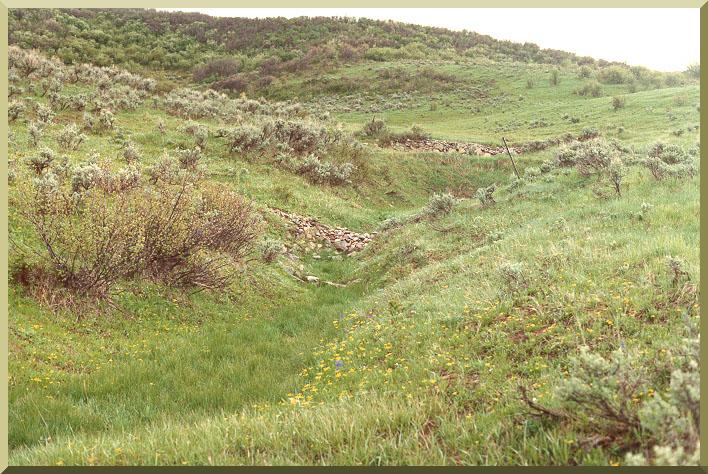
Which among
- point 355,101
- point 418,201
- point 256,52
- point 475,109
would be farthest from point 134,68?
point 418,201

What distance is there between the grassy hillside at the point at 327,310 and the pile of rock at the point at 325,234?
0.57 m

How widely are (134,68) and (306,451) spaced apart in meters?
63.5

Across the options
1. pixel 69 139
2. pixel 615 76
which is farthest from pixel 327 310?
pixel 615 76

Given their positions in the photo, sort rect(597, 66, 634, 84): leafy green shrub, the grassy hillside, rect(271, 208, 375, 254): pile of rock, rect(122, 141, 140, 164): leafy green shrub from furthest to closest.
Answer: rect(597, 66, 634, 84): leafy green shrub → rect(122, 141, 140, 164): leafy green shrub → rect(271, 208, 375, 254): pile of rock → the grassy hillside

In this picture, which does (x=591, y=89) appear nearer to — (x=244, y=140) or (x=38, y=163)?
(x=244, y=140)

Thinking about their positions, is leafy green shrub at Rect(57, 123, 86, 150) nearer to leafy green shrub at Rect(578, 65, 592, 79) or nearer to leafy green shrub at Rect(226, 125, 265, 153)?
leafy green shrub at Rect(226, 125, 265, 153)

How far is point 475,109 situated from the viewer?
51062 mm

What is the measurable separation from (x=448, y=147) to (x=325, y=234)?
19552mm

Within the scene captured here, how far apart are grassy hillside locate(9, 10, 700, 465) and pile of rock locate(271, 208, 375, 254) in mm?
570

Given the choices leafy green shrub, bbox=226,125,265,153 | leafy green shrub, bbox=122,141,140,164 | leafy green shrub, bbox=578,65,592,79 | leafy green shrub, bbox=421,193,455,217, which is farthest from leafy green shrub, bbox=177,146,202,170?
leafy green shrub, bbox=578,65,592,79

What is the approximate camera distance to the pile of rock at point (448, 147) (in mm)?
36000

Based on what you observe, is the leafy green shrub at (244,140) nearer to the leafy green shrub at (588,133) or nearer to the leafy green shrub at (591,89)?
the leafy green shrub at (588,133)

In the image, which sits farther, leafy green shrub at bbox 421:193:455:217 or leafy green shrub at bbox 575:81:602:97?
leafy green shrub at bbox 575:81:602:97

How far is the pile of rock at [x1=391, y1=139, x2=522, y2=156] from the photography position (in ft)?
118
